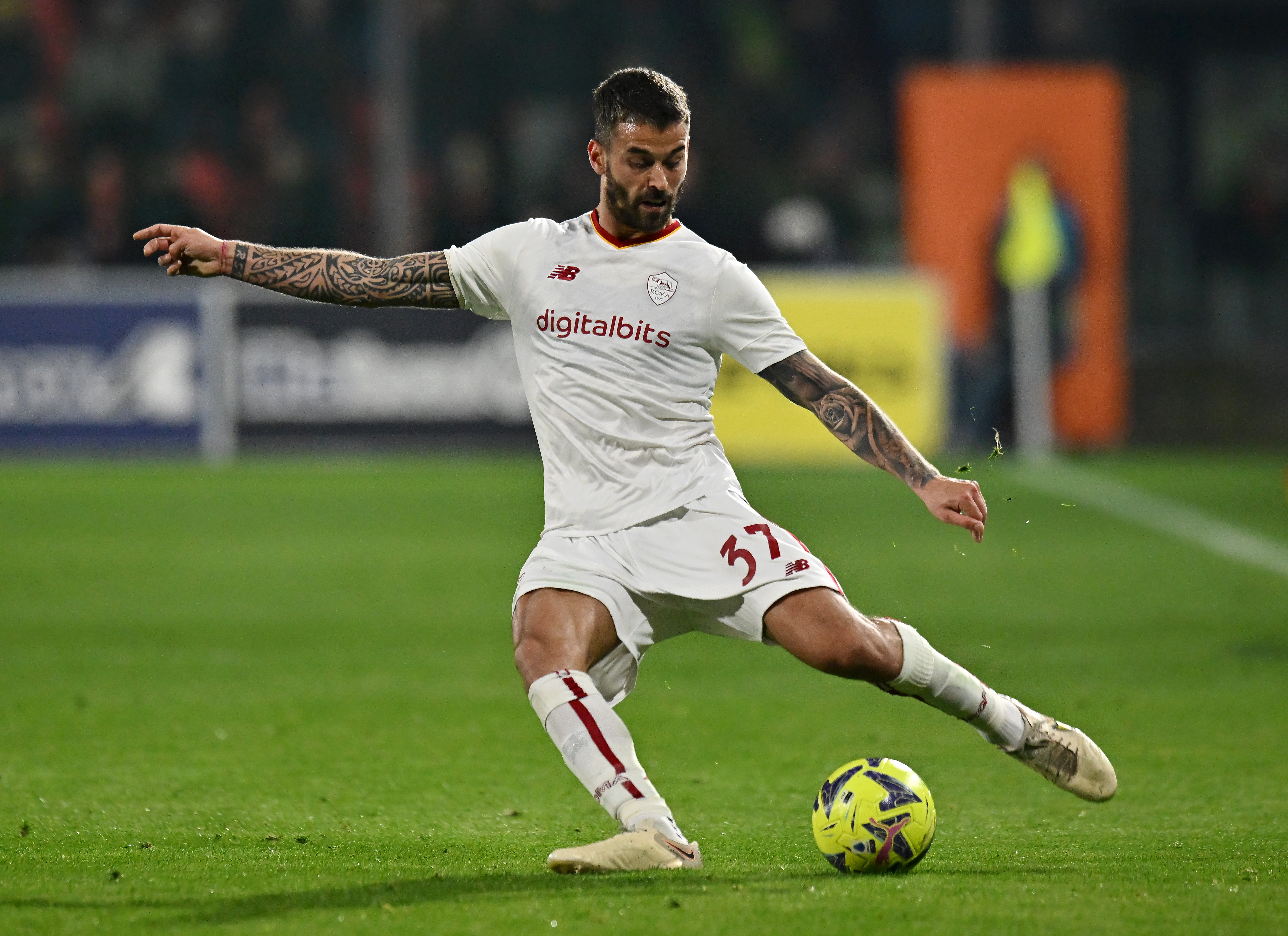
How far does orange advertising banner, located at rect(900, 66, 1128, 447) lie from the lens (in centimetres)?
1802

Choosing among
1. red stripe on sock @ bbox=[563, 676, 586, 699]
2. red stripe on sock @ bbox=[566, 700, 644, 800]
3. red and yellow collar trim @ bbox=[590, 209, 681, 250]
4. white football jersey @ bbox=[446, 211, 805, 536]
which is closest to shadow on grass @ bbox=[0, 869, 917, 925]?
red stripe on sock @ bbox=[566, 700, 644, 800]

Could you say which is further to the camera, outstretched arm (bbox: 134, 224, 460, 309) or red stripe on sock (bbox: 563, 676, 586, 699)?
outstretched arm (bbox: 134, 224, 460, 309)

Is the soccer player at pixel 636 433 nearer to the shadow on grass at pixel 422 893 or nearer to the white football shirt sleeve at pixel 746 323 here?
the white football shirt sleeve at pixel 746 323

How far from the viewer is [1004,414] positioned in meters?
17.8

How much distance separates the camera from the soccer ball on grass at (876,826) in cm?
448

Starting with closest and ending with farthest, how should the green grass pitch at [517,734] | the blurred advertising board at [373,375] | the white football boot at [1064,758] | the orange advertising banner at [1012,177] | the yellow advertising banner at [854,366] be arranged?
the green grass pitch at [517,734], the white football boot at [1064,758], the blurred advertising board at [373,375], the yellow advertising banner at [854,366], the orange advertising banner at [1012,177]

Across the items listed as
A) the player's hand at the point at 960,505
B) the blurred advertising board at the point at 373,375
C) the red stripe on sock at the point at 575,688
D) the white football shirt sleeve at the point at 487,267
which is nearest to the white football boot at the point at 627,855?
the red stripe on sock at the point at 575,688

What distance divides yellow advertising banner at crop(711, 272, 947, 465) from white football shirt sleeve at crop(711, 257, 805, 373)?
12.1 m

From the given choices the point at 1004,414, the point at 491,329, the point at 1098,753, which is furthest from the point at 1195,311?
the point at 1098,753

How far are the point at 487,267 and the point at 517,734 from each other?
2.48 meters

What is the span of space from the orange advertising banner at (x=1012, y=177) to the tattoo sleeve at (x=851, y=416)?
44.2 feet

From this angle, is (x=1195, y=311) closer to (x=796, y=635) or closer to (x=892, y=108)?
Answer: (x=892, y=108)

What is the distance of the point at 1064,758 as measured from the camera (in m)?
4.89

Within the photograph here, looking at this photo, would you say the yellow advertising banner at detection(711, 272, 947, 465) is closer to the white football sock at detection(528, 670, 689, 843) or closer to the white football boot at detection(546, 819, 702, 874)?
the white football sock at detection(528, 670, 689, 843)
